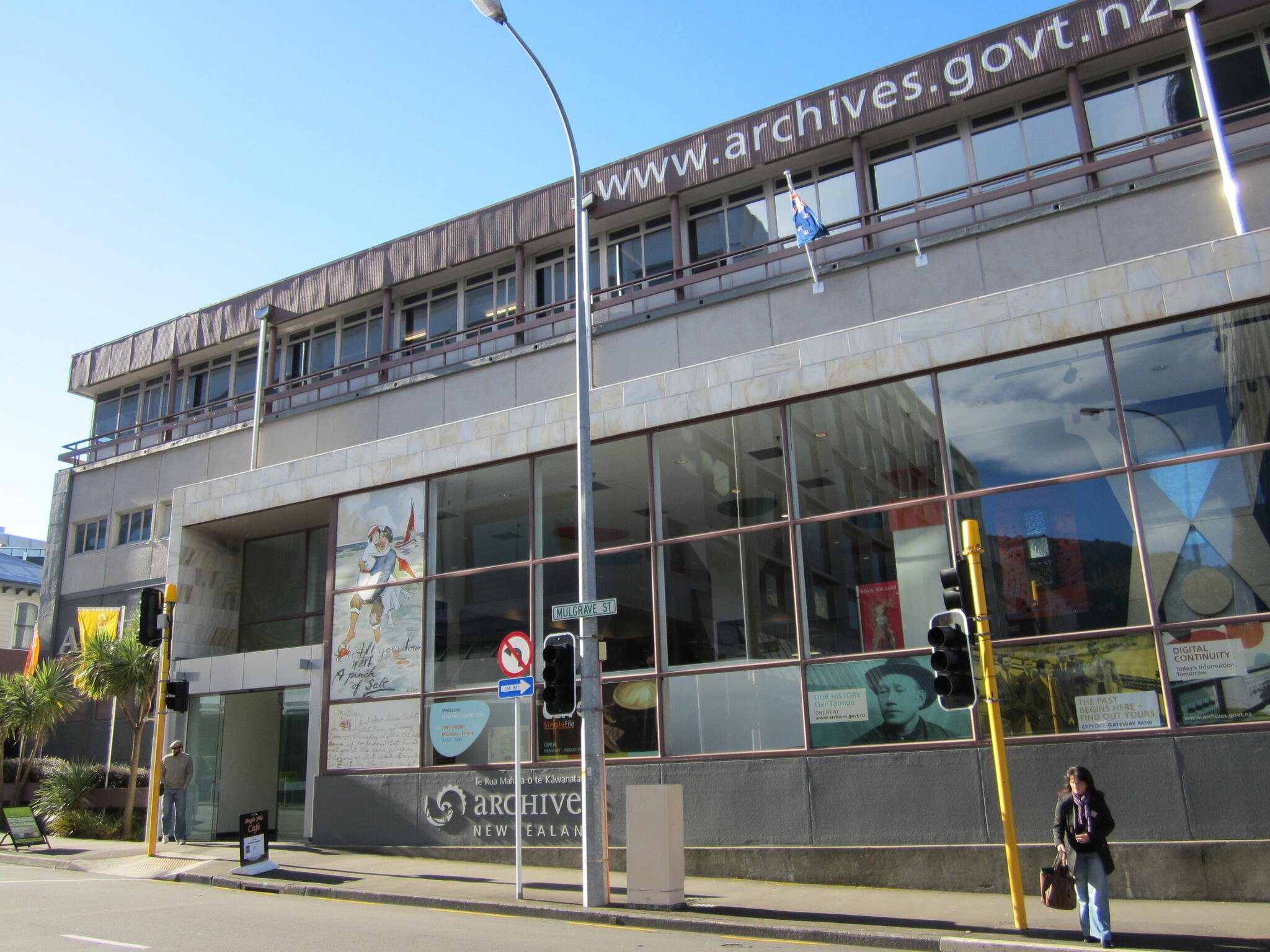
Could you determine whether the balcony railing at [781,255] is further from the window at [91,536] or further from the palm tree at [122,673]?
the palm tree at [122,673]

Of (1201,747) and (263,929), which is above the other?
(1201,747)

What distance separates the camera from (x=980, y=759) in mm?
13031

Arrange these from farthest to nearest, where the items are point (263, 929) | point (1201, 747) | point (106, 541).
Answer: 1. point (106, 541)
2. point (1201, 747)
3. point (263, 929)

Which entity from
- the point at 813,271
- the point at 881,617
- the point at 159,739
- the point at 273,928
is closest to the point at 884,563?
the point at 881,617

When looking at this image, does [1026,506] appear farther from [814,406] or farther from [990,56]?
[990,56]

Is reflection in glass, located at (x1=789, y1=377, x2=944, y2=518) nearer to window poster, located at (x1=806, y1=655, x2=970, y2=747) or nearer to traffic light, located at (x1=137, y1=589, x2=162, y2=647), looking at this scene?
window poster, located at (x1=806, y1=655, x2=970, y2=747)

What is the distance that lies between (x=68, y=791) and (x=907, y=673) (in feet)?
59.7

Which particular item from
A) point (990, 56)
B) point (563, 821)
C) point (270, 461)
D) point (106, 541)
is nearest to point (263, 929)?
point (563, 821)

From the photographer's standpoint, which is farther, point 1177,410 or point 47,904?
point 1177,410

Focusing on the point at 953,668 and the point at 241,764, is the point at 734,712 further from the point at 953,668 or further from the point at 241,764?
the point at 241,764

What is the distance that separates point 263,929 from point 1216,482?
12644 millimetres

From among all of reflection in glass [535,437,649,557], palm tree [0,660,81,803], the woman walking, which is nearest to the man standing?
palm tree [0,660,81,803]

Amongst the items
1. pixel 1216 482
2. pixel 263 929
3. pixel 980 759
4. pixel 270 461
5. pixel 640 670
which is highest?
pixel 270 461

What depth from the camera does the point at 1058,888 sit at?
8.94 m
